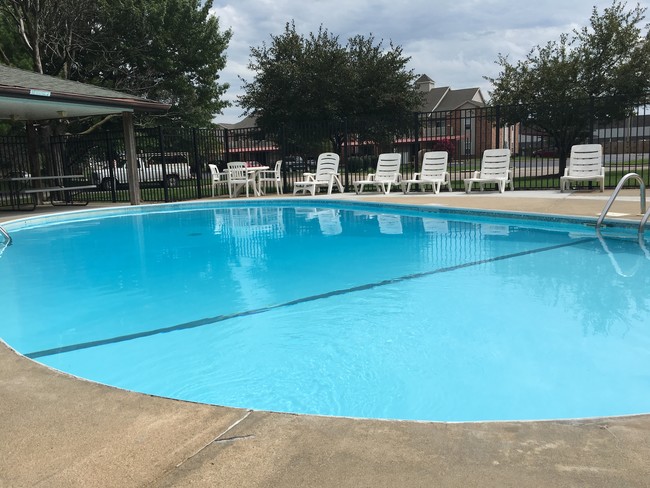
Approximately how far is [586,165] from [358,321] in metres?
10.1

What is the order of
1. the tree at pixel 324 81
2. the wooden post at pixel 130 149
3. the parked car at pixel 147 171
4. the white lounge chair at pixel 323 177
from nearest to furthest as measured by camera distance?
1. the wooden post at pixel 130 149
2. the white lounge chair at pixel 323 177
3. the parked car at pixel 147 171
4. the tree at pixel 324 81

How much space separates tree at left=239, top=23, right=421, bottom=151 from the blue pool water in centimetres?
1615

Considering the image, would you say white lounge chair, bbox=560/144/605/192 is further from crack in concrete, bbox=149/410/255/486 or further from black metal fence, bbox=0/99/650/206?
crack in concrete, bbox=149/410/255/486

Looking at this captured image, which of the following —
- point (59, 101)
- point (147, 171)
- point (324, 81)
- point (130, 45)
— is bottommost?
point (147, 171)

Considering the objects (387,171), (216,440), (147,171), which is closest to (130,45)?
(147,171)

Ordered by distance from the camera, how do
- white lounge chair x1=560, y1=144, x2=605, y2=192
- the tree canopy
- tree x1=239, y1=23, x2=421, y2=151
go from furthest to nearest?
tree x1=239, y1=23, x2=421, y2=151 → the tree canopy → white lounge chair x1=560, y1=144, x2=605, y2=192

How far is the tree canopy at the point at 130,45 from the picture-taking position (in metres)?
17.5

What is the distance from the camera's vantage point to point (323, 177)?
14914 mm

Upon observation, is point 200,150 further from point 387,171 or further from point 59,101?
point 387,171

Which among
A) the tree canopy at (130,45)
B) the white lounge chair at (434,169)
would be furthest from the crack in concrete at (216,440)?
the tree canopy at (130,45)

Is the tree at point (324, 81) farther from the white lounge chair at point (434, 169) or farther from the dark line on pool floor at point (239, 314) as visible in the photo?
the dark line on pool floor at point (239, 314)

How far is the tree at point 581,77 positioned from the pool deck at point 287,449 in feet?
52.2

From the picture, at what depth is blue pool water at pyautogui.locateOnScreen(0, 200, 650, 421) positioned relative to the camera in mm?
2865

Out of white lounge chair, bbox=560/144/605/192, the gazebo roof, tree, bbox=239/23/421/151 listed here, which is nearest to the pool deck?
the gazebo roof
